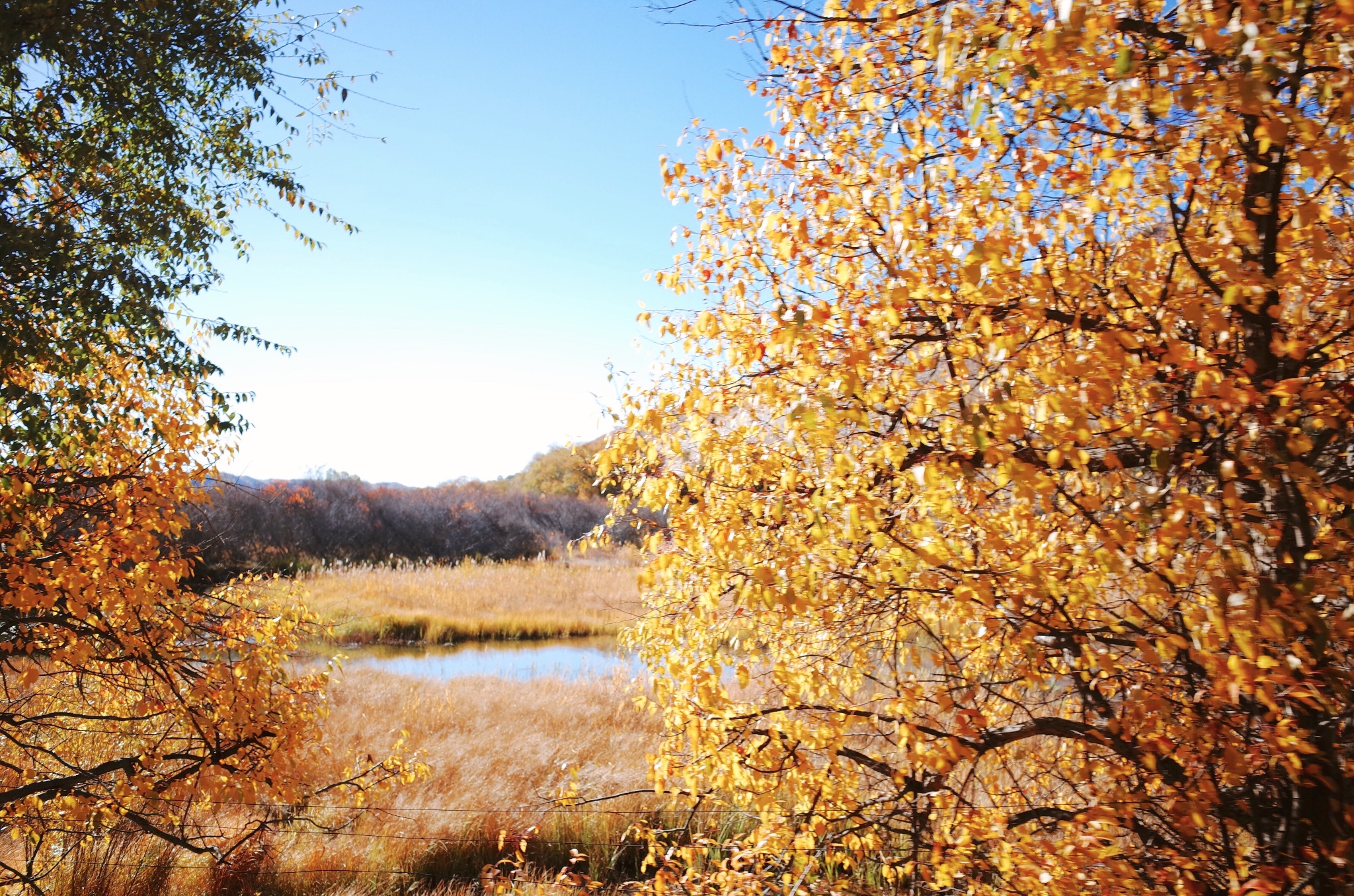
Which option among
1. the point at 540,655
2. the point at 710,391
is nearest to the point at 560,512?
the point at 540,655

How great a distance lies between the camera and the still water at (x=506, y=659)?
1466 cm

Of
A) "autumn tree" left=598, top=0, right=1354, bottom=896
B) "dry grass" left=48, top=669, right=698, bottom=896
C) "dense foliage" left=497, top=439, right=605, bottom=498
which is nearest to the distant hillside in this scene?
"dense foliage" left=497, top=439, right=605, bottom=498

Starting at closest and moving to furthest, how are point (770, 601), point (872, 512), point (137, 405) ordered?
point (872, 512)
point (770, 601)
point (137, 405)

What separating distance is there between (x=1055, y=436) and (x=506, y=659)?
51.7ft

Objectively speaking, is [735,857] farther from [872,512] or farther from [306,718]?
[306,718]

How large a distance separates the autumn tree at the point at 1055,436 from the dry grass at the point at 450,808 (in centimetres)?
204

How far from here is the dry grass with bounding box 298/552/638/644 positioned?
18.1 meters

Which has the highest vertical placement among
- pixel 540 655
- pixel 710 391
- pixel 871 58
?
pixel 871 58

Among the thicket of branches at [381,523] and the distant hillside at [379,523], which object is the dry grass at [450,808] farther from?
the thicket of branches at [381,523]

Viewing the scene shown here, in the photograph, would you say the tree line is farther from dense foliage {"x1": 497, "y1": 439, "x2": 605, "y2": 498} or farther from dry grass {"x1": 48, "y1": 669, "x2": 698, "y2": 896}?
dry grass {"x1": 48, "y1": 669, "x2": 698, "y2": 896}

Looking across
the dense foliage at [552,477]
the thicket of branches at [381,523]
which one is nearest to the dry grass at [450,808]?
the thicket of branches at [381,523]

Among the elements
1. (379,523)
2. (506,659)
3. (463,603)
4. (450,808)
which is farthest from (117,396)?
(379,523)

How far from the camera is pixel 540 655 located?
1731 centimetres

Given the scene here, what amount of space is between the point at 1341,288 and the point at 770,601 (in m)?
2.46
